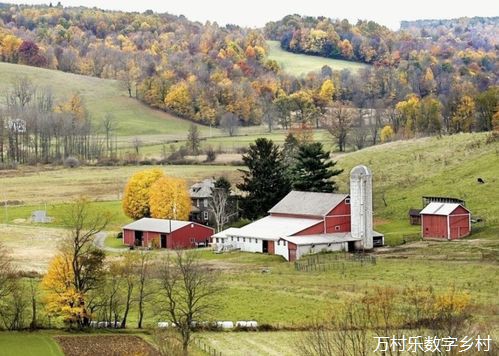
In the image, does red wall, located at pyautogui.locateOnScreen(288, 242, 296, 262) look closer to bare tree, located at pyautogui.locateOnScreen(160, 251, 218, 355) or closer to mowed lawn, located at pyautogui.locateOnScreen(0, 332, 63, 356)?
bare tree, located at pyautogui.locateOnScreen(160, 251, 218, 355)

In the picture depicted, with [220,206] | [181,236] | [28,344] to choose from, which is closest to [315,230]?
[181,236]

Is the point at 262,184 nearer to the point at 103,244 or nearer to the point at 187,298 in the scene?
the point at 103,244

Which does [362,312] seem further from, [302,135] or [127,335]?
[302,135]

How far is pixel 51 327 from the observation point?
43031mm

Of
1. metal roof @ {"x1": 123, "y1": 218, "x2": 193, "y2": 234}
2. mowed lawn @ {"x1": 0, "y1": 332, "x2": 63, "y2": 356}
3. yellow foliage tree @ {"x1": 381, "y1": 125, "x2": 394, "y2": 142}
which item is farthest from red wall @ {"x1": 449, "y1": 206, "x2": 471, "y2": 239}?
yellow foliage tree @ {"x1": 381, "y1": 125, "x2": 394, "y2": 142}

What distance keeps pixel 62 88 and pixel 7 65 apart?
13481mm

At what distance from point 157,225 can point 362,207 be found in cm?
1509

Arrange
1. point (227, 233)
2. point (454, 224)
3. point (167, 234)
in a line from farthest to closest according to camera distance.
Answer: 1. point (167, 234)
2. point (227, 233)
3. point (454, 224)

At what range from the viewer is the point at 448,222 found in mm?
64312

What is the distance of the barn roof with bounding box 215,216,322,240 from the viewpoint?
65562 millimetres

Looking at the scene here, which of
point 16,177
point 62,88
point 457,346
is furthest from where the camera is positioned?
point 62,88

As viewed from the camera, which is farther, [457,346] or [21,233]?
[21,233]

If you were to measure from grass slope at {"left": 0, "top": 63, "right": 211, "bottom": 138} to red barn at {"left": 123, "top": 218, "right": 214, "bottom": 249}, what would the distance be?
7171 cm

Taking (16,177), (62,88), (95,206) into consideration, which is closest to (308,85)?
(62,88)
